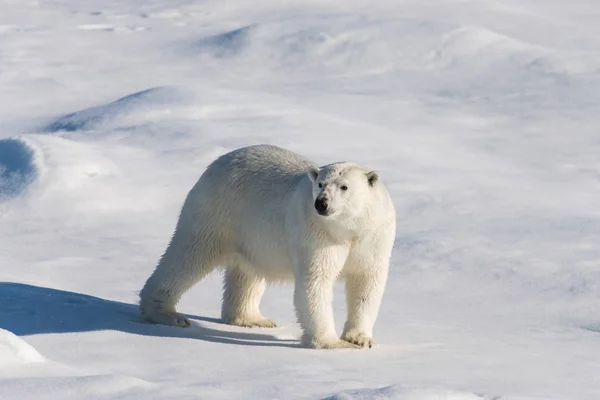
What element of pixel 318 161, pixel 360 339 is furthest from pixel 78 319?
pixel 318 161

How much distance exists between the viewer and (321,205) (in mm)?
5797

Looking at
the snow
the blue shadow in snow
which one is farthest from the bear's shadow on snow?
the blue shadow in snow

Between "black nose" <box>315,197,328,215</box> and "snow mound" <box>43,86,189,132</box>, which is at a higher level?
"snow mound" <box>43,86,189,132</box>

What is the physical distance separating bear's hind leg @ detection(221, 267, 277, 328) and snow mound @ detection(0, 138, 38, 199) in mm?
4207

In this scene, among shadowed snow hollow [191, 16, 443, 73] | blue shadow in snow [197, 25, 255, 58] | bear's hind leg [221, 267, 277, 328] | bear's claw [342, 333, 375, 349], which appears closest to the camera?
bear's claw [342, 333, 375, 349]

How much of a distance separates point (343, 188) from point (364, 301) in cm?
71

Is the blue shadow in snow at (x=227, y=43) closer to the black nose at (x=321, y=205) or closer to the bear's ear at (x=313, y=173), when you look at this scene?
the bear's ear at (x=313, y=173)

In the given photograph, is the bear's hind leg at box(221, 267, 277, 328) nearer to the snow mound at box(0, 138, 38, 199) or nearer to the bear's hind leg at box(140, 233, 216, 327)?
the bear's hind leg at box(140, 233, 216, 327)

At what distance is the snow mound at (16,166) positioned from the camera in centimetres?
1075

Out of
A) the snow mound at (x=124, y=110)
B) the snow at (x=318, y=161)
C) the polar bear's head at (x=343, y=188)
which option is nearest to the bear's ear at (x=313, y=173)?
the polar bear's head at (x=343, y=188)

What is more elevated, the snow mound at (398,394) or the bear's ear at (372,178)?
the bear's ear at (372,178)

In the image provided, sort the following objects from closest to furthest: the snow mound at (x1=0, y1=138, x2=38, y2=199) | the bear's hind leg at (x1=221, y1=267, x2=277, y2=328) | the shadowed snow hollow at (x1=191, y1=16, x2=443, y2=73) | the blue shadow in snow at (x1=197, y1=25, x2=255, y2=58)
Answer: the bear's hind leg at (x1=221, y1=267, x2=277, y2=328), the snow mound at (x1=0, y1=138, x2=38, y2=199), the shadowed snow hollow at (x1=191, y1=16, x2=443, y2=73), the blue shadow in snow at (x1=197, y1=25, x2=255, y2=58)

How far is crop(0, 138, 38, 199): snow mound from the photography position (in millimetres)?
10750

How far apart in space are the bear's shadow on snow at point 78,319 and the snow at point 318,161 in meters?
0.02
